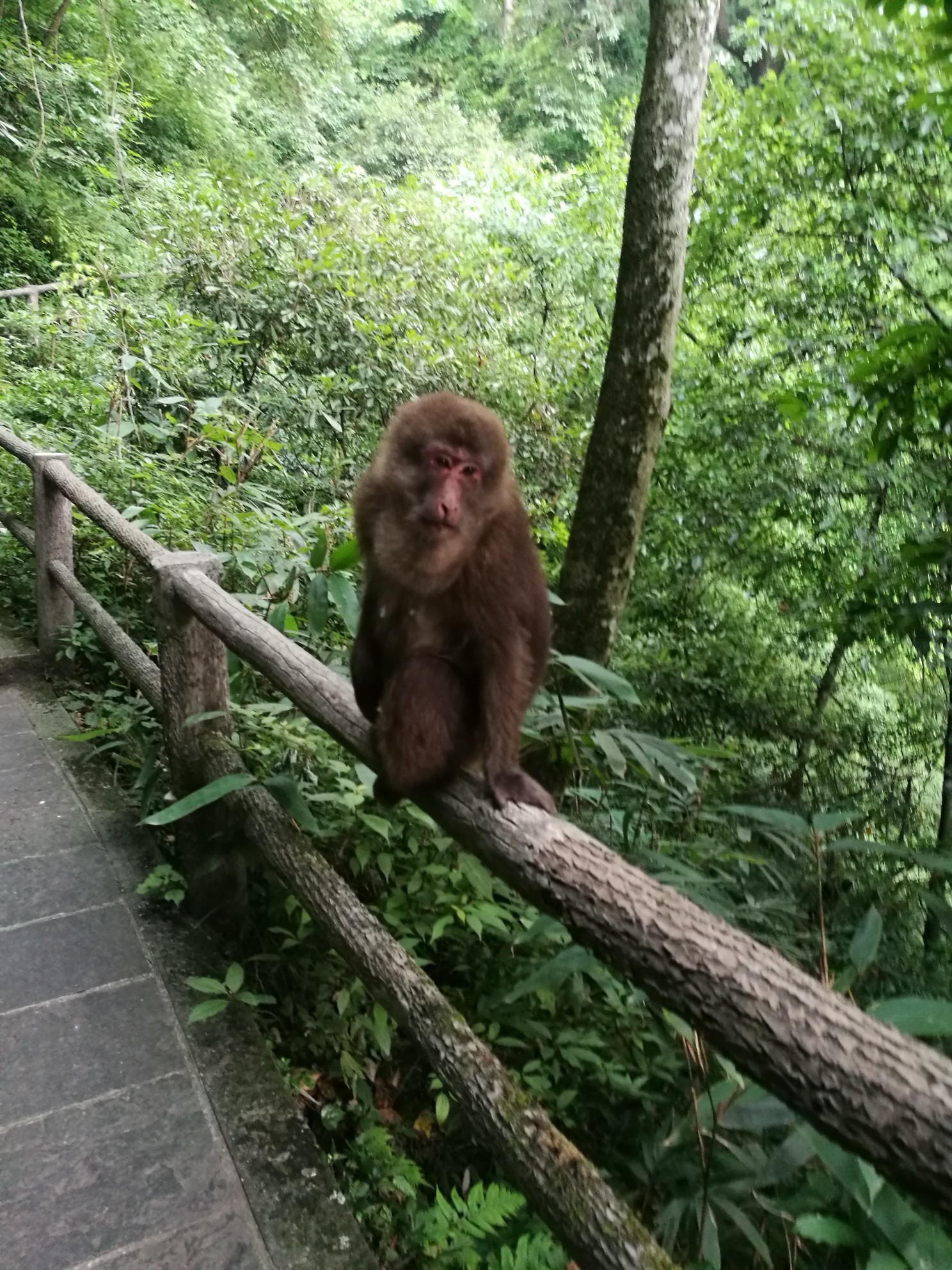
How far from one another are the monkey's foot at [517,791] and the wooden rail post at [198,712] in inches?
48.2

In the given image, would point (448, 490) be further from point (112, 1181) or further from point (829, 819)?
point (112, 1181)

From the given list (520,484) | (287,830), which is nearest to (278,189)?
(520,484)

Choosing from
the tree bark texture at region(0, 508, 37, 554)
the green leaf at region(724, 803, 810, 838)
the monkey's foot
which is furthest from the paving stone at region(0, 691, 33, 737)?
the green leaf at region(724, 803, 810, 838)

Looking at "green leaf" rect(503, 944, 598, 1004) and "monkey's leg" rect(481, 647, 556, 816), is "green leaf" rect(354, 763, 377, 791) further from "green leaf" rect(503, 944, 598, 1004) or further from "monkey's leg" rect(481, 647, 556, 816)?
"green leaf" rect(503, 944, 598, 1004)

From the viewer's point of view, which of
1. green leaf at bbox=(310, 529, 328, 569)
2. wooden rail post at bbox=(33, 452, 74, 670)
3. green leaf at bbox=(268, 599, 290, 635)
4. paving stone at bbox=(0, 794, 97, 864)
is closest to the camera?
green leaf at bbox=(310, 529, 328, 569)

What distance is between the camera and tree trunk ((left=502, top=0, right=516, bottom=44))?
1831cm

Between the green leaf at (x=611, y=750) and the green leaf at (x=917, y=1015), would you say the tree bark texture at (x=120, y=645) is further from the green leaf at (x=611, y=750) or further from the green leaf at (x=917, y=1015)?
the green leaf at (x=917, y=1015)

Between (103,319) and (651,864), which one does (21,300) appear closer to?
(103,319)

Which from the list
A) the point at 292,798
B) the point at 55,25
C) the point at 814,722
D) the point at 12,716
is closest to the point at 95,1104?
the point at 292,798

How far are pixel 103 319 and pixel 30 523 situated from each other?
200 cm

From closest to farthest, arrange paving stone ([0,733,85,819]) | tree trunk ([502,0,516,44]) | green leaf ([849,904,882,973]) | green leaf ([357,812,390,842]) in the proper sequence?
green leaf ([849,904,882,973])
green leaf ([357,812,390,842])
paving stone ([0,733,85,819])
tree trunk ([502,0,516,44])

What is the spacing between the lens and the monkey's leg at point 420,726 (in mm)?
1866

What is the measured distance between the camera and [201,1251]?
1749mm

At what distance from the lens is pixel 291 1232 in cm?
181
